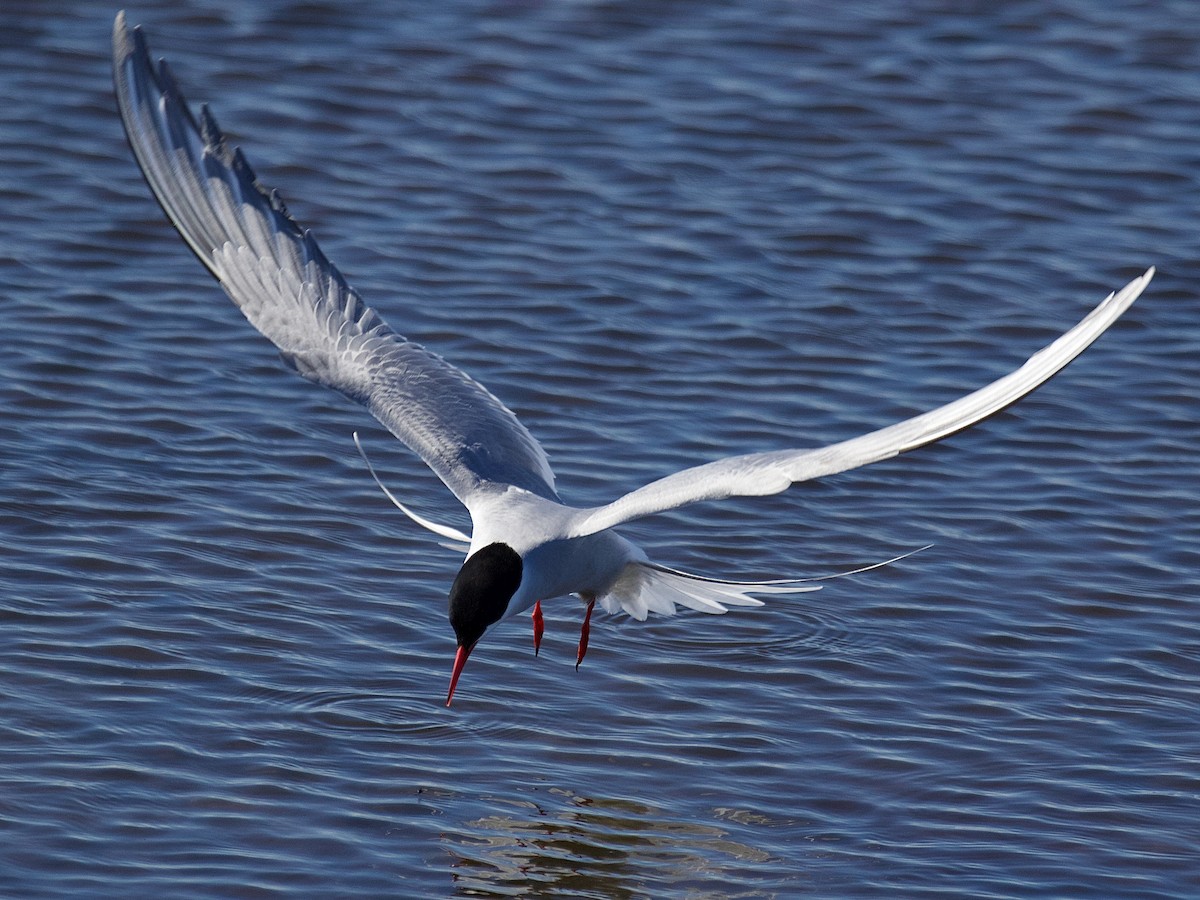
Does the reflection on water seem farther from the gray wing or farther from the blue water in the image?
the gray wing

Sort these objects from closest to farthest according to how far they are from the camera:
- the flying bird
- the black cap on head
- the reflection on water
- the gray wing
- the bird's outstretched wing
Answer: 1. the bird's outstretched wing
2. the reflection on water
3. the black cap on head
4. the flying bird
5. the gray wing

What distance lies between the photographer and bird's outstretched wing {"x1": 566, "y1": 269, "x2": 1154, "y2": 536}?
3.79 meters

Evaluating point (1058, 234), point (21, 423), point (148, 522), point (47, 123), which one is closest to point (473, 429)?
point (148, 522)

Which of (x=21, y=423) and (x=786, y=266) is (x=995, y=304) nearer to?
(x=786, y=266)

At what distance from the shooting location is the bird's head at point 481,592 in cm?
482

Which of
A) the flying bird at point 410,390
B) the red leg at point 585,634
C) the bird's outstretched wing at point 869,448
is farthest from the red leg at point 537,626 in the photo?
the bird's outstretched wing at point 869,448

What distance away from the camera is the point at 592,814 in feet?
16.0

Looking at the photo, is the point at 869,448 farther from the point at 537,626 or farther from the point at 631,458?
the point at 631,458

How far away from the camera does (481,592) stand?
480 cm

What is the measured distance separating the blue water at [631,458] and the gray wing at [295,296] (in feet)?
1.80

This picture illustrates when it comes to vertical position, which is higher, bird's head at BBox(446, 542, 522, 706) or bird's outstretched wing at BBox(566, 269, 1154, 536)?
bird's outstretched wing at BBox(566, 269, 1154, 536)

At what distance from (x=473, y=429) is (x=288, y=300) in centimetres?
66

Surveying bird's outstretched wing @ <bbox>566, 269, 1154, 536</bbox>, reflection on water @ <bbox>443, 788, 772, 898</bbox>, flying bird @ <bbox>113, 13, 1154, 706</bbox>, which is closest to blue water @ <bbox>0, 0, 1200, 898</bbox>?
reflection on water @ <bbox>443, 788, 772, 898</bbox>

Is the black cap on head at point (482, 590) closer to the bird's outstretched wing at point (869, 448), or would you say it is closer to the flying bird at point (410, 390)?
the flying bird at point (410, 390)
